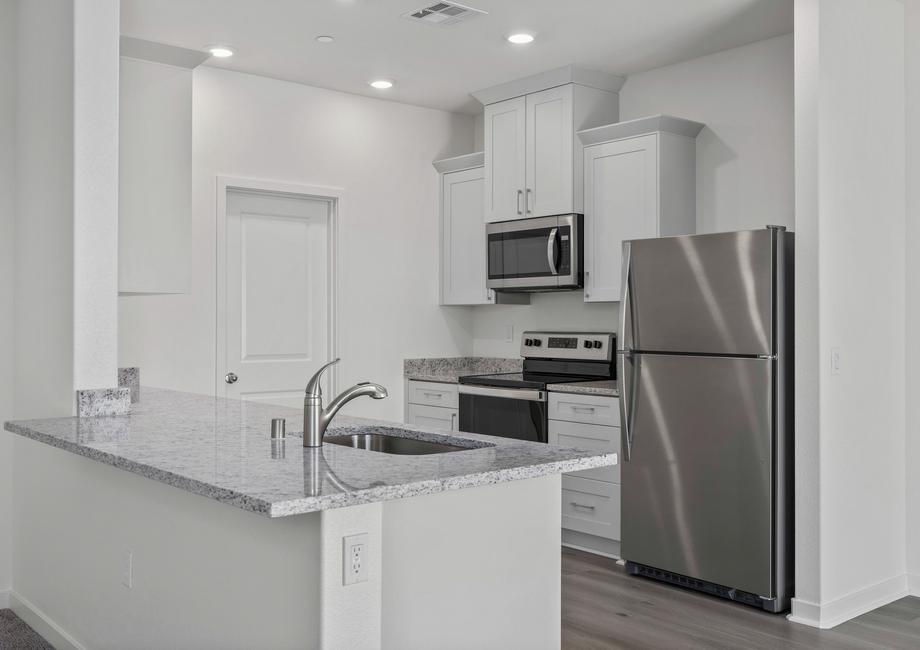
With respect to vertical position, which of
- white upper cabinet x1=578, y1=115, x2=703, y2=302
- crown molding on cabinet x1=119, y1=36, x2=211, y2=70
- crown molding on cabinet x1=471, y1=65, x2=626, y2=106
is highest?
crown molding on cabinet x1=471, y1=65, x2=626, y2=106

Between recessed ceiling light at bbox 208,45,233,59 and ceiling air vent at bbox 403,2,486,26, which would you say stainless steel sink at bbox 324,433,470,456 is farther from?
recessed ceiling light at bbox 208,45,233,59

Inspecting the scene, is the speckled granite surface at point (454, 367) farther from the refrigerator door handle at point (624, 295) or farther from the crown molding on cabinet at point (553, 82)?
the crown molding on cabinet at point (553, 82)

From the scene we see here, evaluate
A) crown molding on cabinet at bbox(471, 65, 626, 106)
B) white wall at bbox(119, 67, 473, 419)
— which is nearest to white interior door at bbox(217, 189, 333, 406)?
white wall at bbox(119, 67, 473, 419)

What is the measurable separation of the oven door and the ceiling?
1.79 metres

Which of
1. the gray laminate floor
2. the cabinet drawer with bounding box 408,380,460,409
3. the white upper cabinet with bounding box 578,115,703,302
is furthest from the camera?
the cabinet drawer with bounding box 408,380,460,409

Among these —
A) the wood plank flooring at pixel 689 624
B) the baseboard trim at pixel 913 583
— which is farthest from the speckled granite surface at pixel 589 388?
the baseboard trim at pixel 913 583

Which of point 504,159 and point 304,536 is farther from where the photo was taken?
point 504,159

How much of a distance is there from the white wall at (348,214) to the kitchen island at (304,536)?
1664mm

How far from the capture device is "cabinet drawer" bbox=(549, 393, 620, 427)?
13.8ft

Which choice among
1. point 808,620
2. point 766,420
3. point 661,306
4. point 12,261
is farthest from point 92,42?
point 808,620

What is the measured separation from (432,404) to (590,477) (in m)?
1.29

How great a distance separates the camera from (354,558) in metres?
1.78

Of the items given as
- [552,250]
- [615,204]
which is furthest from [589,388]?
[615,204]

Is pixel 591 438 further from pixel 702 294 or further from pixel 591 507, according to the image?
pixel 702 294
